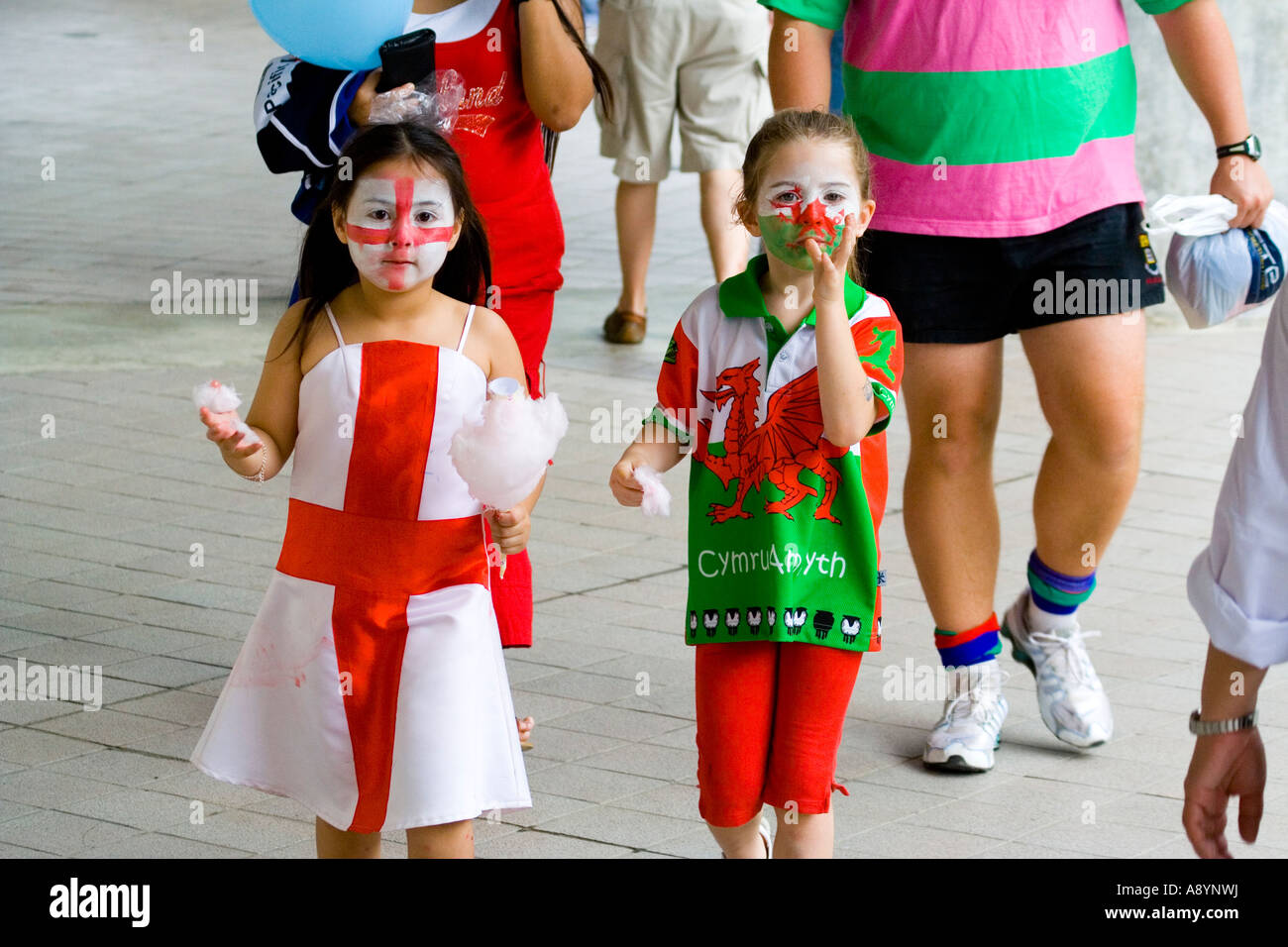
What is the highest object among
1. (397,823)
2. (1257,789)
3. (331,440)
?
(331,440)

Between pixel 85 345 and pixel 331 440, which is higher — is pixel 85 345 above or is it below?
below

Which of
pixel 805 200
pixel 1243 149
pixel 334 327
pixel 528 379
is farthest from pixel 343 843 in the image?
pixel 1243 149

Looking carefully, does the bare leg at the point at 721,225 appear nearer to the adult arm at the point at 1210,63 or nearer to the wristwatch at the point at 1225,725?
the adult arm at the point at 1210,63

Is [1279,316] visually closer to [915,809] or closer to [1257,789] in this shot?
[1257,789]

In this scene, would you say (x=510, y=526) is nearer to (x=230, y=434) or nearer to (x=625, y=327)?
(x=230, y=434)

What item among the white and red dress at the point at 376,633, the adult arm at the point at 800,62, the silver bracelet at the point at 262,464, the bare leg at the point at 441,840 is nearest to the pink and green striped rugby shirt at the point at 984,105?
the adult arm at the point at 800,62

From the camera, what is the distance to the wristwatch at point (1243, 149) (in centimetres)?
377

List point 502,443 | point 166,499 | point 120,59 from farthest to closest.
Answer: point 120,59
point 166,499
point 502,443

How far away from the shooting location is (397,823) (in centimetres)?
286

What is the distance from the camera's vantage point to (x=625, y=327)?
25.9ft

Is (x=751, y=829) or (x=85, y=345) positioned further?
(x=85, y=345)

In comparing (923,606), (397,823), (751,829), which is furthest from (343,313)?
(923,606)

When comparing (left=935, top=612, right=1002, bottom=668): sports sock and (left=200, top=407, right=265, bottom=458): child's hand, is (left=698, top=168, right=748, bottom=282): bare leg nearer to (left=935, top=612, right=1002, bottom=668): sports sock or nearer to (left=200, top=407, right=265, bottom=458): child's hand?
(left=935, top=612, right=1002, bottom=668): sports sock

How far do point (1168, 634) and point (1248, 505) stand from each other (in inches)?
105
